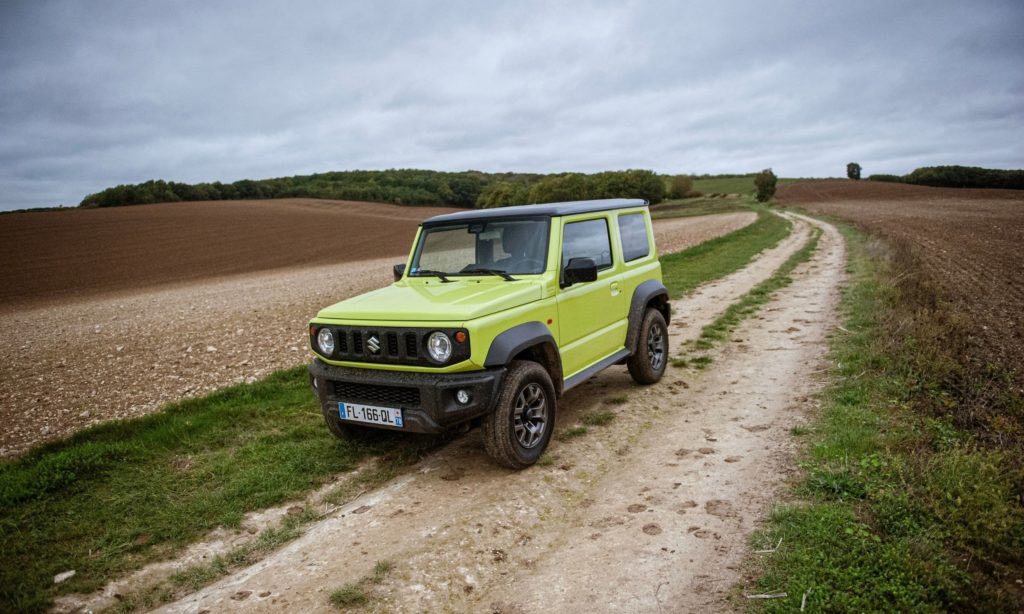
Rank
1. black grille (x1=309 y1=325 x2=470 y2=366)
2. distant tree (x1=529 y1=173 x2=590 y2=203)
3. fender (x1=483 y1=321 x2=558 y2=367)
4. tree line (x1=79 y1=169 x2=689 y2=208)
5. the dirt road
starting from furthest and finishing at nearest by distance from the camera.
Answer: distant tree (x1=529 y1=173 x2=590 y2=203) < tree line (x1=79 y1=169 x2=689 y2=208) < the dirt road < fender (x1=483 y1=321 x2=558 y2=367) < black grille (x1=309 y1=325 x2=470 y2=366)

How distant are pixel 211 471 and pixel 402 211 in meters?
51.8

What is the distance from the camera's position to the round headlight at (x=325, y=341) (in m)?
4.78

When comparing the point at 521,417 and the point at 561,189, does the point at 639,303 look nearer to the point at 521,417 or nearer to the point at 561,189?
the point at 521,417

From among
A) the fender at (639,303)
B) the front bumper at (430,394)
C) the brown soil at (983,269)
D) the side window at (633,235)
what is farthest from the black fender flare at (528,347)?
the brown soil at (983,269)

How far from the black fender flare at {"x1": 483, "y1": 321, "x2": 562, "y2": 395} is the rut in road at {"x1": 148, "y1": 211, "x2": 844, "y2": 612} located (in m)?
0.76

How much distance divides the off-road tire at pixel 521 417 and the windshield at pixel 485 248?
995 mm

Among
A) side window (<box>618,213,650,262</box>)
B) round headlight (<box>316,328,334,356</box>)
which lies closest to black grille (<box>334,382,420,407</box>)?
round headlight (<box>316,328,334,356</box>)

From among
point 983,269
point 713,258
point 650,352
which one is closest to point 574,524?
point 650,352

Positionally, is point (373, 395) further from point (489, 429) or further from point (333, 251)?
point (333, 251)

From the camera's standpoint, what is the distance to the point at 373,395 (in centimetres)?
457

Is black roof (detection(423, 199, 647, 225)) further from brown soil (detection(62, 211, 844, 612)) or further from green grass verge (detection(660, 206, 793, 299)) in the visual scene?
green grass verge (detection(660, 206, 793, 299))

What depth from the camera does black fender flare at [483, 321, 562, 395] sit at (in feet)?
14.2

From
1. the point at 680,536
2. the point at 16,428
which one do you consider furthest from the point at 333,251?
the point at 680,536

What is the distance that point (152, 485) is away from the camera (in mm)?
4738
